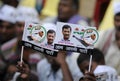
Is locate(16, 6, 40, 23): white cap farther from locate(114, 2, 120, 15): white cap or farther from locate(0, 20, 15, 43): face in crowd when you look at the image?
locate(114, 2, 120, 15): white cap

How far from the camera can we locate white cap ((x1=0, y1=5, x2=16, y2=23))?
10070mm

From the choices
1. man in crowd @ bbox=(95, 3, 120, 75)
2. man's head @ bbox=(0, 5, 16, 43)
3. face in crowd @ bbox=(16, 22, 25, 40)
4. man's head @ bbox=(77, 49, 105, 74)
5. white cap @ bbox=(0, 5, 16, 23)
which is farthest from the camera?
white cap @ bbox=(0, 5, 16, 23)

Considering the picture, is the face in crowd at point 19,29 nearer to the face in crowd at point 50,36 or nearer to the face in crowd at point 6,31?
the face in crowd at point 6,31

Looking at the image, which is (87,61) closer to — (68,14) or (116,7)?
(116,7)

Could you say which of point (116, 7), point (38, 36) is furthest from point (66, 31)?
point (116, 7)

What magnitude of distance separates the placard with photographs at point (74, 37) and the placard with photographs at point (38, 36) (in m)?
0.13

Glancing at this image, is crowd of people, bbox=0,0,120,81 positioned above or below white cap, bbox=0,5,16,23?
below

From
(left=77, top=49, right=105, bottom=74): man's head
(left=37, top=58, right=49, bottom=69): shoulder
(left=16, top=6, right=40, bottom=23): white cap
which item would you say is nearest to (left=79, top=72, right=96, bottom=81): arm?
(left=77, top=49, right=105, bottom=74): man's head

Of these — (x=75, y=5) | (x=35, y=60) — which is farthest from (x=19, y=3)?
(x=35, y=60)

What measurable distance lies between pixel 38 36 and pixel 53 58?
0.73 metres

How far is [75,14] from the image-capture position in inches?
397

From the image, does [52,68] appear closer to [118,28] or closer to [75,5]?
[118,28]

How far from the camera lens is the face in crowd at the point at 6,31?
9875mm

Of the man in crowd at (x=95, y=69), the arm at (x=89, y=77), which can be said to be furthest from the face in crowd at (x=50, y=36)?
the arm at (x=89, y=77)
